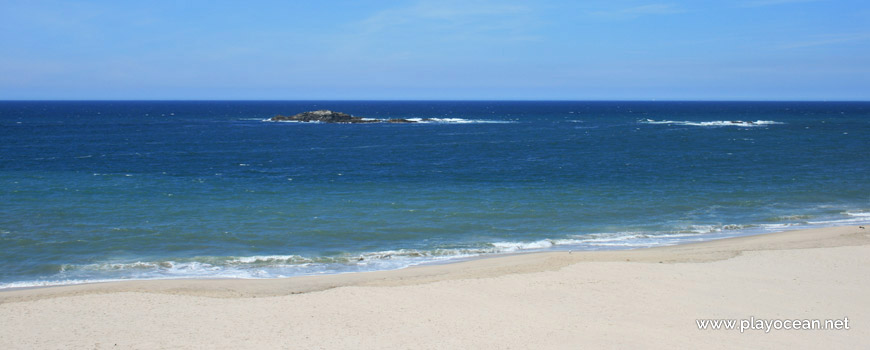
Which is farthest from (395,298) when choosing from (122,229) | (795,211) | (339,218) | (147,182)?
(147,182)

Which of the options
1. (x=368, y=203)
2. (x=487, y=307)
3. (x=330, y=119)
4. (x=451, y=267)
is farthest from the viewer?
(x=330, y=119)

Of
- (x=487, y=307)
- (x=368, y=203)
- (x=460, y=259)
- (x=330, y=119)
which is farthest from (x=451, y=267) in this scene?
(x=330, y=119)

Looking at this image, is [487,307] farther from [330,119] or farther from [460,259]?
[330,119]

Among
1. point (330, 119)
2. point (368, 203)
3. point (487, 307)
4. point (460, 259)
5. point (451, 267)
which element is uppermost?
point (330, 119)

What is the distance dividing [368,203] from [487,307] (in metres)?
17.4

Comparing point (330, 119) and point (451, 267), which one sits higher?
point (330, 119)

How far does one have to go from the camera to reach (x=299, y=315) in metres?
15.4

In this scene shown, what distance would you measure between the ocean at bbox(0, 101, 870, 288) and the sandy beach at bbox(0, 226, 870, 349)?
3087 millimetres

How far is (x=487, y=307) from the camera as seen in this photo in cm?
1608

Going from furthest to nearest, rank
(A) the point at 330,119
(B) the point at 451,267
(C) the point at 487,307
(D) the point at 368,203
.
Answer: (A) the point at 330,119, (D) the point at 368,203, (B) the point at 451,267, (C) the point at 487,307

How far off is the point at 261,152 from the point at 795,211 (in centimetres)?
4471

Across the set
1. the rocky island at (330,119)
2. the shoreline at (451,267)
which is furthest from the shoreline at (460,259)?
the rocky island at (330,119)

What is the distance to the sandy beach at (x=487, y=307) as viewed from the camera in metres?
13.7

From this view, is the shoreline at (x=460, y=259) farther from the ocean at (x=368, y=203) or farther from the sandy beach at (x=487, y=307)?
the sandy beach at (x=487, y=307)
